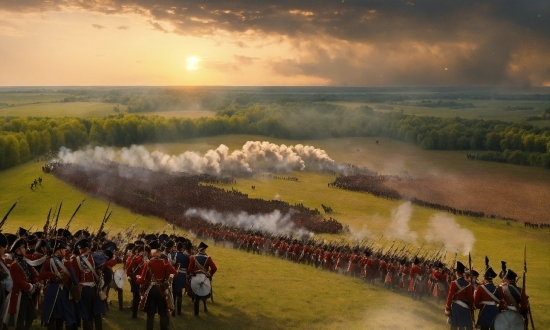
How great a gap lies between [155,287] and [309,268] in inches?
555

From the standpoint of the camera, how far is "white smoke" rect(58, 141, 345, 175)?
64.1 metres

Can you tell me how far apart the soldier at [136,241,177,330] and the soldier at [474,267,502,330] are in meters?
7.45

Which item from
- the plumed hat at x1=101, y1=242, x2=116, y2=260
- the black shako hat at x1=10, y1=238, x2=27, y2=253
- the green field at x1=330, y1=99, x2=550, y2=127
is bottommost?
the green field at x1=330, y1=99, x2=550, y2=127

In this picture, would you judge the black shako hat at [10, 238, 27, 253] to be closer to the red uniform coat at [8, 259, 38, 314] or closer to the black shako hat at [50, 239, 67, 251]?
the red uniform coat at [8, 259, 38, 314]

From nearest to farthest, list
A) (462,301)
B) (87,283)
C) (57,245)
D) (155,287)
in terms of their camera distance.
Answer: (57,245) → (87,283) → (155,287) → (462,301)

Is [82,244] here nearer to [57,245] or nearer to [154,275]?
[57,245]

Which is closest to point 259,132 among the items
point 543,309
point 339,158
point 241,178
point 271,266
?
point 339,158

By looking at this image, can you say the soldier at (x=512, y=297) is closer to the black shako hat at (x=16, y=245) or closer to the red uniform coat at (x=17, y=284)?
the red uniform coat at (x=17, y=284)

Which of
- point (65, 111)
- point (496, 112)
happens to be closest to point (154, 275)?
point (65, 111)

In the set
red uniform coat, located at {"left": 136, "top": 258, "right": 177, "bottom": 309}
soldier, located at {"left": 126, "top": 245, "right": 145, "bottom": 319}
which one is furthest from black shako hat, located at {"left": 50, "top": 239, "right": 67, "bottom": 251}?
soldier, located at {"left": 126, "top": 245, "right": 145, "bottom": 319}

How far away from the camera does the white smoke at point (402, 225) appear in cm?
3710

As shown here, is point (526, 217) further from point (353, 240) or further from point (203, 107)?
point (203, 107)

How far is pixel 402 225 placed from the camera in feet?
137

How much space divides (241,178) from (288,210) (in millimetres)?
20032
